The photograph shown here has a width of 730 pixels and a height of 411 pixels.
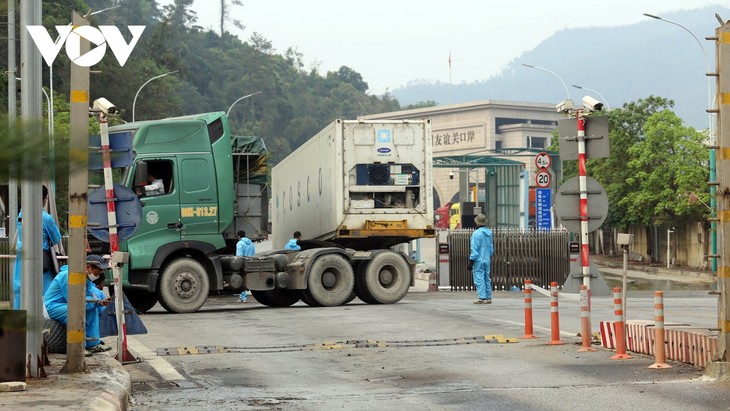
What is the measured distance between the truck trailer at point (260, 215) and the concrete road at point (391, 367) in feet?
5.12

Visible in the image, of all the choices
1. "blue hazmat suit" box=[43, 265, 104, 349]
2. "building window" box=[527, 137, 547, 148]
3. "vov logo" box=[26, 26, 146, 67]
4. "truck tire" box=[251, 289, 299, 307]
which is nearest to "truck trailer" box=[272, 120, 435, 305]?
"truck tire" box=[251, 289, 299, 307]

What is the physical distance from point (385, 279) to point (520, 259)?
403 inches

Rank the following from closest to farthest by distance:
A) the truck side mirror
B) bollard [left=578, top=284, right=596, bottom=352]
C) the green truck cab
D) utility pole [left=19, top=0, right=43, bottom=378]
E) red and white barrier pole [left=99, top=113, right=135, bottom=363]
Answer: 1. utility pole [left=19, top=0, right=43, bottom=378]
2. red and white barrier pole [left=99, top=113, right=135, bottom=363]
3. bollard [left=578, top=284, right=596, bottom=352]
4. the truck side mirror
5. the green truck cab

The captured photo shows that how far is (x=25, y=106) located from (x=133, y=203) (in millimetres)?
4168

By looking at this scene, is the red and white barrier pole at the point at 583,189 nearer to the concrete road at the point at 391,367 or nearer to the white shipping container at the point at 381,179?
the concrete road at the point at 391,367

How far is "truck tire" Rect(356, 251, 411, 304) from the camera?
24250 mm

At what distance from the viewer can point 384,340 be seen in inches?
640

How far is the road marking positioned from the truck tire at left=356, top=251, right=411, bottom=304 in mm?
8205

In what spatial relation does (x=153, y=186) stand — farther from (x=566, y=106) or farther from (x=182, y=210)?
(x=566, y=106)

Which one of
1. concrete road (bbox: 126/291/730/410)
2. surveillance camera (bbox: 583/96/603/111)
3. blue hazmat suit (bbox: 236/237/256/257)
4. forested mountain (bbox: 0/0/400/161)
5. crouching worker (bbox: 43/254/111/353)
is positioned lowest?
concrete road (bbox: 126/291/730/410)

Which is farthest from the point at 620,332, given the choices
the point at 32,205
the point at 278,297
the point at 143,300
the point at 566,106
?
the point at 278,297

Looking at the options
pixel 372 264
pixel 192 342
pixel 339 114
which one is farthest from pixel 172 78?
pixel 192 342

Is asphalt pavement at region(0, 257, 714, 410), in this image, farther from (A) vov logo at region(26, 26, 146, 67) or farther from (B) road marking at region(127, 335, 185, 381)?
(A) vov logo at region(26, 26, 146, 67)

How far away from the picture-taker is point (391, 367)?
514 inches
